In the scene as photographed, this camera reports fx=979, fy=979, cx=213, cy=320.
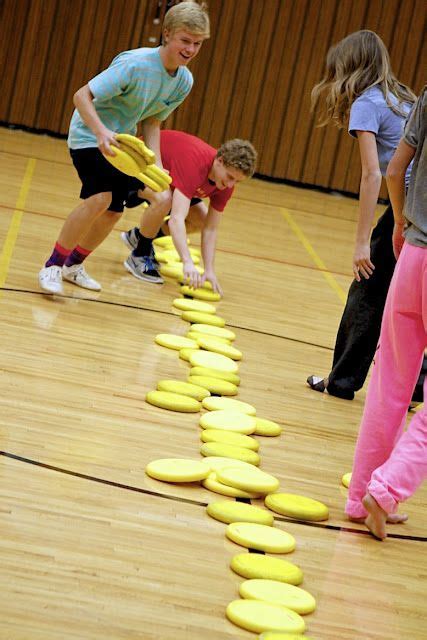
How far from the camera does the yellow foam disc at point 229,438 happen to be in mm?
2787

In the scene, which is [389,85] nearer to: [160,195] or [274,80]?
[160,195]

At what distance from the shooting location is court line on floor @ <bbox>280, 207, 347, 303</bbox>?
18.2 feet

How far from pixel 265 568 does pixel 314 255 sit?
4.56 meters

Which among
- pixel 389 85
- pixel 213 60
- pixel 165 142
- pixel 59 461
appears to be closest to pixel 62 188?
pixel 165 142

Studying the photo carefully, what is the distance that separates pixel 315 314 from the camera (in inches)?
190

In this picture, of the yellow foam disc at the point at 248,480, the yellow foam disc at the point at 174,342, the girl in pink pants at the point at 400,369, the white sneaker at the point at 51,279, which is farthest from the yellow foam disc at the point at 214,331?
the girl in pink pants at the point at 400,369

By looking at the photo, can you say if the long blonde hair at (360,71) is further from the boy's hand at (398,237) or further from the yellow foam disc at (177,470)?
the yellow foam disc at (177,470)

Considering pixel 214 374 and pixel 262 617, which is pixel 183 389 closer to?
pixel 214 374

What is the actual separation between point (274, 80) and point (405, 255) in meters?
7.76

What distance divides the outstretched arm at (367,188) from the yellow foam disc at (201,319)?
105cm

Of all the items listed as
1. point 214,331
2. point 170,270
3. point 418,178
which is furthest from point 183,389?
point 170,270

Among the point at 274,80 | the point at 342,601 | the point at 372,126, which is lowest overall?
the point at 342,601

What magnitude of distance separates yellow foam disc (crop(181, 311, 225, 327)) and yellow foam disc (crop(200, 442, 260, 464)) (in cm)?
143

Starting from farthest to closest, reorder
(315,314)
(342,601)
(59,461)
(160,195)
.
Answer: (315,314)
(160,195)
(59,461)
(342,601)
